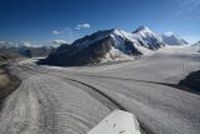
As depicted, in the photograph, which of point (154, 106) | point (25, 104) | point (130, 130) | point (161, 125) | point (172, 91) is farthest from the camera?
point (172, 91)

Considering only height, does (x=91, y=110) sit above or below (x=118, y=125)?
above

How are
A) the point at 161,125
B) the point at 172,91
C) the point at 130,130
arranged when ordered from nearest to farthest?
the point at 130,130 < the point at 161,125 < the point at 172,91

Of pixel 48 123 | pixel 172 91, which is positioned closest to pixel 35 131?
pixel 48 123

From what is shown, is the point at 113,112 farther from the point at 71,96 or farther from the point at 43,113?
the point at 71,96

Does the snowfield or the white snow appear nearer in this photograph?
the white snow

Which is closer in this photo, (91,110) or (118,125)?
(118,125)

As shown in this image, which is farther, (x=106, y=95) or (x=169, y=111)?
(x=106, y=95)

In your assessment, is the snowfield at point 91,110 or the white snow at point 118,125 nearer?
the white snow at point 118,125

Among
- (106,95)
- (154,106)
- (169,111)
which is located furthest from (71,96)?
(169,111)
